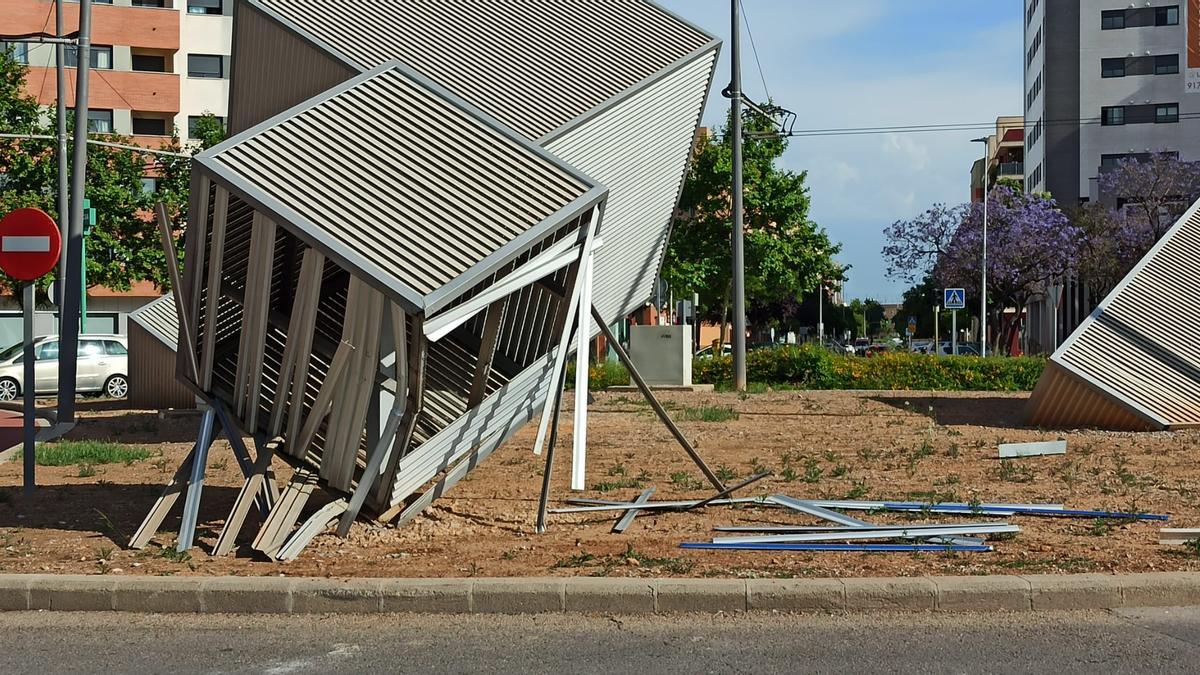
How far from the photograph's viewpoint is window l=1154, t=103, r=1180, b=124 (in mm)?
69750

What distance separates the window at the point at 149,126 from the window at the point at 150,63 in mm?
2221

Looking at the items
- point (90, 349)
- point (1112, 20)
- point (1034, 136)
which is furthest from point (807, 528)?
point (1034, 136)

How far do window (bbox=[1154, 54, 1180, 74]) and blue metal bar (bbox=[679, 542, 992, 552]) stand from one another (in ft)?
230

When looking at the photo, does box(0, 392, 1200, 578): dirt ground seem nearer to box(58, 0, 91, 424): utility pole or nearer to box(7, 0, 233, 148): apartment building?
box(58, 0, 91, 424): utility pole

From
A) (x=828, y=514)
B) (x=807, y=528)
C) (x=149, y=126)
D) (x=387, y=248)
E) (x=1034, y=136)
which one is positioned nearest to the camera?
(x=387, y=248)

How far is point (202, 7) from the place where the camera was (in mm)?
55375

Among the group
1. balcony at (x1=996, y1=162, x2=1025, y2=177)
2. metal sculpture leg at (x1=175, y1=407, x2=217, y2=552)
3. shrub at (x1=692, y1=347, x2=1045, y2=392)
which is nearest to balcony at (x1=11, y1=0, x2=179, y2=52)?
shrub at (x1=692, y1=347, x2=1045, y2=392)

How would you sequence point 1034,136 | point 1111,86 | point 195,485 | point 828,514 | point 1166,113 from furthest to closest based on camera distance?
point 1034,136, point 1111,86, point 1166,113, point 828,514, point 195,485

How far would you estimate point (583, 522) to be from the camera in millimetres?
9602

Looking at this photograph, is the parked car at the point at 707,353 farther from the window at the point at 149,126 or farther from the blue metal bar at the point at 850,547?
the window at the point at 149,126

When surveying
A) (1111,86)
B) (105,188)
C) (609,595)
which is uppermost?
(1111,86)

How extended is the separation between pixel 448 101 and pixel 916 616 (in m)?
4.87

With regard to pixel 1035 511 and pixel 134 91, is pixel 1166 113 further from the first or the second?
pixel 1035 511

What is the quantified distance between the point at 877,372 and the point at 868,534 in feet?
62.0
